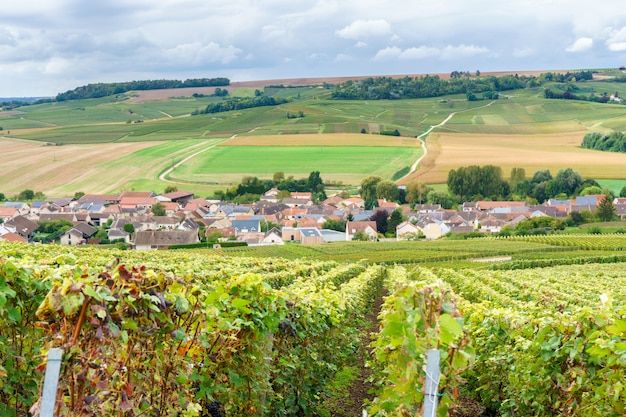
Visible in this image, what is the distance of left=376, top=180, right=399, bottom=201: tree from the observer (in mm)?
116000

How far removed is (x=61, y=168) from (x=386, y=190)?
189 ft

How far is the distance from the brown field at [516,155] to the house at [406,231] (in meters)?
27.9

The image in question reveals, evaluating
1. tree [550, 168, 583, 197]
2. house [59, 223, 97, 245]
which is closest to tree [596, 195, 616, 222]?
tree [550, 168, 583, 197]

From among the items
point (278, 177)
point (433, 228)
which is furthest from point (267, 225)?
point (278, 177)

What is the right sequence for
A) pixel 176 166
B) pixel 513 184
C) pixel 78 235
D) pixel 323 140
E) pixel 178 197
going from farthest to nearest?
1. pixel 323 140
2. pixel 176 166
3. pixel 513 184
4. pixel 178 197
5. pixel 78 235

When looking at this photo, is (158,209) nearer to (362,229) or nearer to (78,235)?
(78,235)

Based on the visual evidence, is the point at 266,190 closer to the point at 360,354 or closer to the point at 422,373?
the point at 360,354

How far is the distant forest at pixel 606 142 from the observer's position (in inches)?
5620

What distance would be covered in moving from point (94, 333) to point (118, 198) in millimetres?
112701

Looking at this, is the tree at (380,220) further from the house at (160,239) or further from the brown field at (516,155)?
the house at (160,239)

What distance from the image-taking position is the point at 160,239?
3253 inches

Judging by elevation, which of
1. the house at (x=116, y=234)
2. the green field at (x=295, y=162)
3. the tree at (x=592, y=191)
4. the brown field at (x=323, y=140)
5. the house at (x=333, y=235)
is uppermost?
the brown field at (x=323, y=140)

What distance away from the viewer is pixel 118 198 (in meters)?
114

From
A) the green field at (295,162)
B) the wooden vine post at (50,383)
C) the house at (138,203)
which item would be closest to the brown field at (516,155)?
the green field at (295,162)
